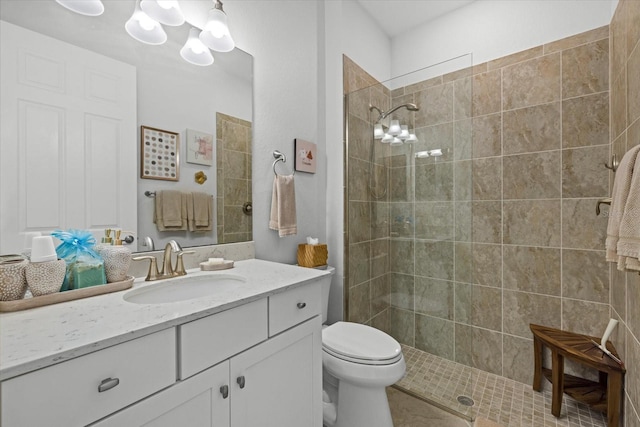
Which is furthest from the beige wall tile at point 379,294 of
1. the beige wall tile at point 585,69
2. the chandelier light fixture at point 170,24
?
the chandelier light fixture at point 170,24

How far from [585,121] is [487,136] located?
21.1 inches

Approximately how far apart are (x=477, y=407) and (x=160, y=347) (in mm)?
1906

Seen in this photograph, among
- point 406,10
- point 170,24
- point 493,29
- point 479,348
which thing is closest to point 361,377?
point 479,348

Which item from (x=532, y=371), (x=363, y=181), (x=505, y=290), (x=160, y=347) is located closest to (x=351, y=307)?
(x=363, y=181)

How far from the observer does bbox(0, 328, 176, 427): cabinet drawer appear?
0.54 m

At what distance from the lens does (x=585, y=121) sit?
1822 mm

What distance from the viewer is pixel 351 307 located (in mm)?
2152

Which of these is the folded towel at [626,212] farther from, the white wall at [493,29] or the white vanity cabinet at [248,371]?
the white wall at [493,29]

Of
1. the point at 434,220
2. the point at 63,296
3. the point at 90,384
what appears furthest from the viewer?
the point at 434,220

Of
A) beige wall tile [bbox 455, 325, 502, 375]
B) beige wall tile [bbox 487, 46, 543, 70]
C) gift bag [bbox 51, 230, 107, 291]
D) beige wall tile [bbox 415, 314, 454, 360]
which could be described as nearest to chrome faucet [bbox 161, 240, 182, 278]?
gift bag [bbox 51, 230, 107, 291]

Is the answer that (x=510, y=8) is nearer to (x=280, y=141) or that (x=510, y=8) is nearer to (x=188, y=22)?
(x=280, y=141)

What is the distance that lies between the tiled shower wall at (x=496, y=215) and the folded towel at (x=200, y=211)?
106 centimetres

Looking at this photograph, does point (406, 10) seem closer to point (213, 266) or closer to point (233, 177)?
point (233, 177)

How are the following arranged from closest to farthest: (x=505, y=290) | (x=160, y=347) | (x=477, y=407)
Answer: (x=160, y=347)
(x=477, y=407)
(x=505, y=290)
